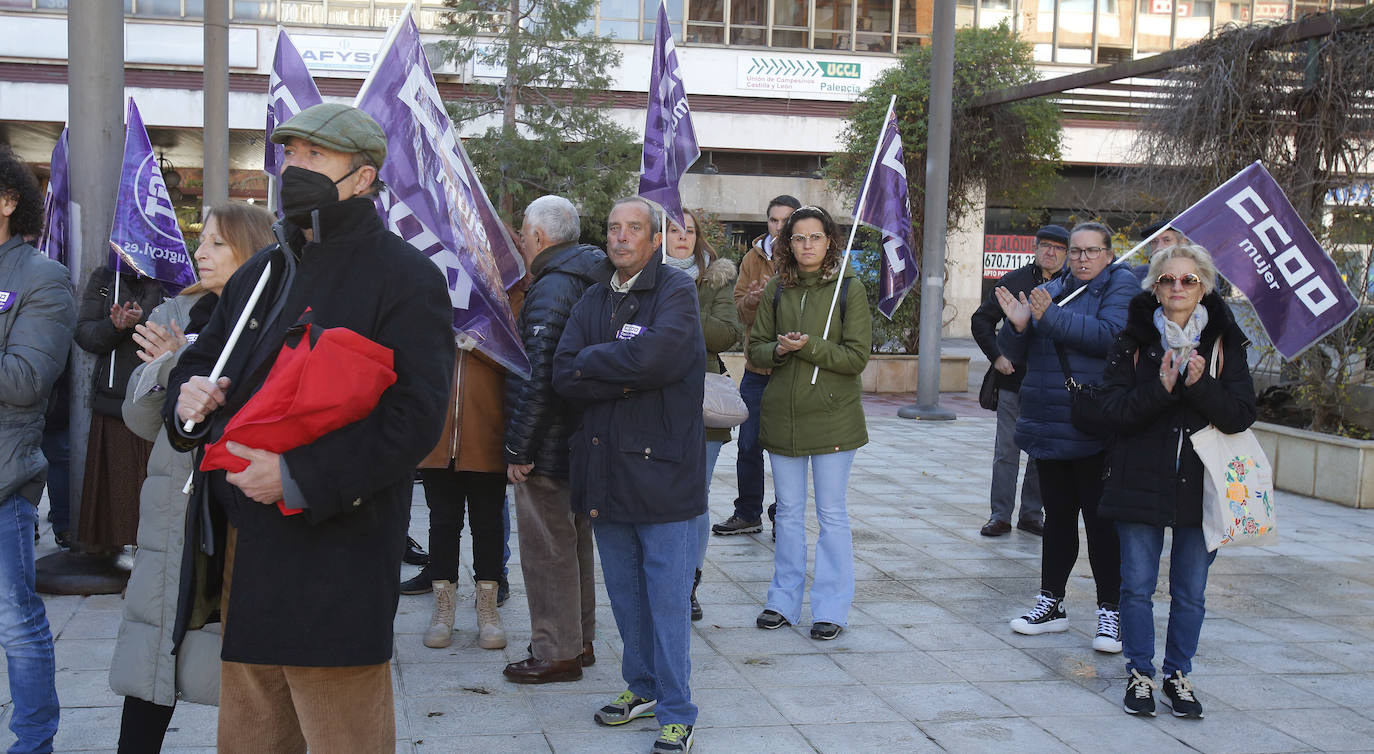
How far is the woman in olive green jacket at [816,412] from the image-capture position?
18.6 ft

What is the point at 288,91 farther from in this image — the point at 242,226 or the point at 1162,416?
the point at 1162,416

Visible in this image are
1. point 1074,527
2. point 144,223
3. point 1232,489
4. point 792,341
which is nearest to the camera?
point 1232,489

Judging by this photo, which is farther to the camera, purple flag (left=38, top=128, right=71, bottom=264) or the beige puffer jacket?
purple flag (left=38, top=128, right=71, bottom=264)

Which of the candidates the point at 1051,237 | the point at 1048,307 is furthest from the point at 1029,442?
the point at 1051,237

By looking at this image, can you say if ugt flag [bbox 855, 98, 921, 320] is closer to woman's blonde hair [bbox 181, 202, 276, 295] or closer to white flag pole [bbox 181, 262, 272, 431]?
woman's blonde hair [bbox 181, 202, 276, 295]

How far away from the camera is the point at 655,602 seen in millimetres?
4305

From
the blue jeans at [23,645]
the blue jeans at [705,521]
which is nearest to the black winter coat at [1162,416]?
the blue jeans at [705,521]

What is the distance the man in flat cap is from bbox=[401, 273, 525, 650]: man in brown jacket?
2239mm

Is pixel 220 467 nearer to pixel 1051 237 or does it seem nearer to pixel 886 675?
pixel 886 675

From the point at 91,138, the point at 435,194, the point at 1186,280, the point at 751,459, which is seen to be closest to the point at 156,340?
the point at 435,194

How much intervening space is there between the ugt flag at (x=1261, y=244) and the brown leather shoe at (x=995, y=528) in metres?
2.73

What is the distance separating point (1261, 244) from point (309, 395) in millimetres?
4900

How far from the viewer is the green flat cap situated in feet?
9.12

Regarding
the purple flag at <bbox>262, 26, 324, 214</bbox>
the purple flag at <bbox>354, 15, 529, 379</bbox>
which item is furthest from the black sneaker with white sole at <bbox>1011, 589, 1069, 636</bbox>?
the purple flag at <bbox>262, 26, 324, 214</bbox>
